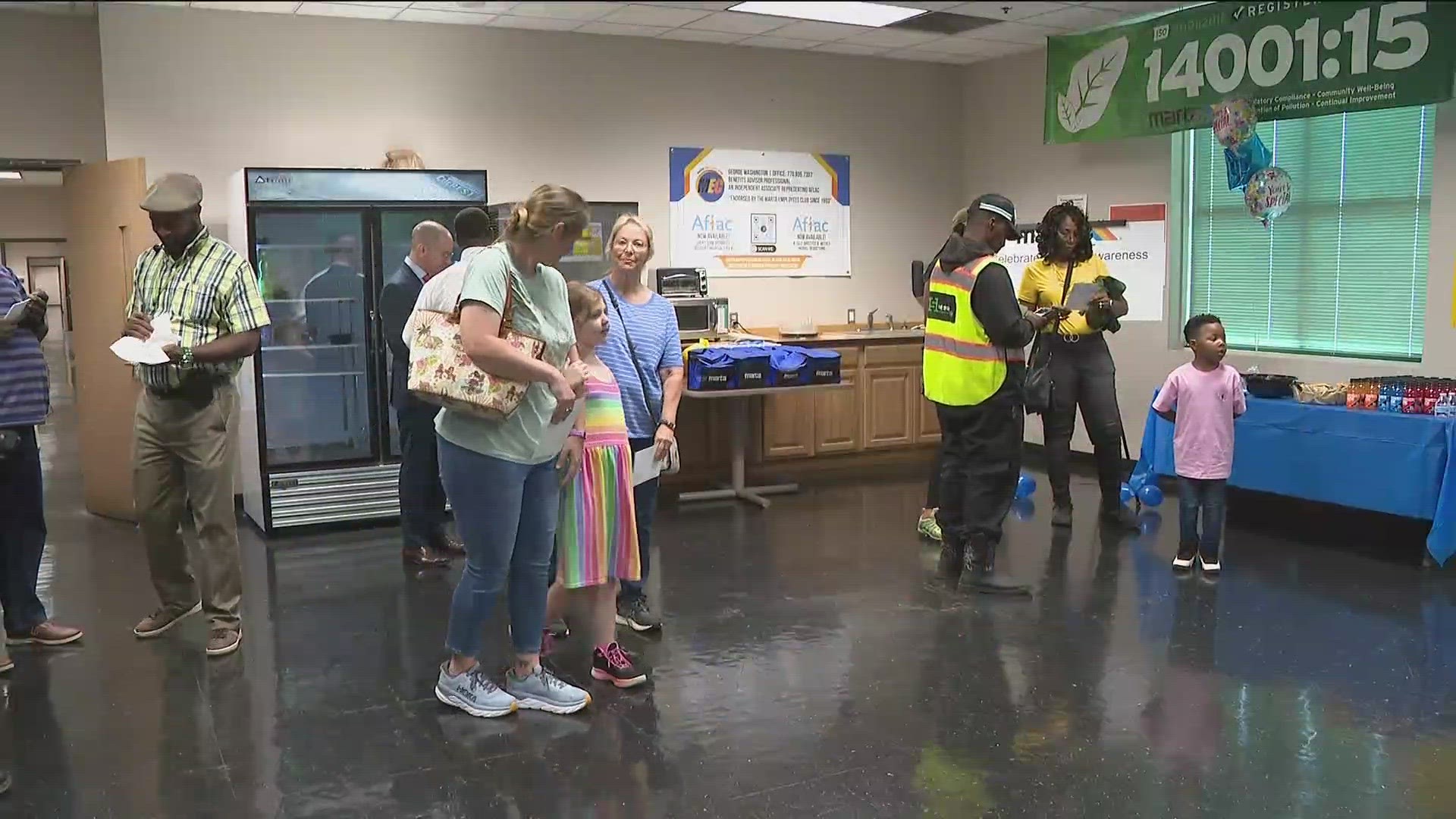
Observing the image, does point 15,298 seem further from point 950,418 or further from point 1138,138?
point 1138,138

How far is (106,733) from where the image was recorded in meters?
3.33

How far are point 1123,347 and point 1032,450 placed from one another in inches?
41.9

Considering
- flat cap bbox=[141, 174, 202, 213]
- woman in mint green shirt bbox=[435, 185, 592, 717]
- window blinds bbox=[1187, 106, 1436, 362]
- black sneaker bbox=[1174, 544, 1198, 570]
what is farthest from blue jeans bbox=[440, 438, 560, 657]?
window blinds bbox=[1187, 106, 1436, 362]

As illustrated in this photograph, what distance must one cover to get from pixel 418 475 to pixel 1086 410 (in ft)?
10.8

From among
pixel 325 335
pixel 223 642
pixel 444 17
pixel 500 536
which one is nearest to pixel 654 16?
pixel 444 17

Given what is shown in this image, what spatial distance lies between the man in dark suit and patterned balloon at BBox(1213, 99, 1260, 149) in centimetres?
403

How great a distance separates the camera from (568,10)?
6.62 meters

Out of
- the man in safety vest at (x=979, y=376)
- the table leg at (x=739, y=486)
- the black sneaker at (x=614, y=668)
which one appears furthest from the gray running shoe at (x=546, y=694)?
the table leg at (x=739, y=486)

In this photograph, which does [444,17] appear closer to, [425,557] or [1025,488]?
[425,557]

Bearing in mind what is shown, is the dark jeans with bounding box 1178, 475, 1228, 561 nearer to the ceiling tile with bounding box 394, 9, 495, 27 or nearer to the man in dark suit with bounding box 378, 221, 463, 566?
the man in dark suit with bounding box 378, 221, 463, 566

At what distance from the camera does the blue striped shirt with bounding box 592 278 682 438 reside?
12.5 ft

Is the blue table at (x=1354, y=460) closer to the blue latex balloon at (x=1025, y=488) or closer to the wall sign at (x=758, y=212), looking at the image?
the blue latex balloon at (x=1025, y=488)

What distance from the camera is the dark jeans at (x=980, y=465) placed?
176 inches

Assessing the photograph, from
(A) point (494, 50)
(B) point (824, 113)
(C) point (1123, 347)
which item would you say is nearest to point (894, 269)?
(B) point (824, 113)
